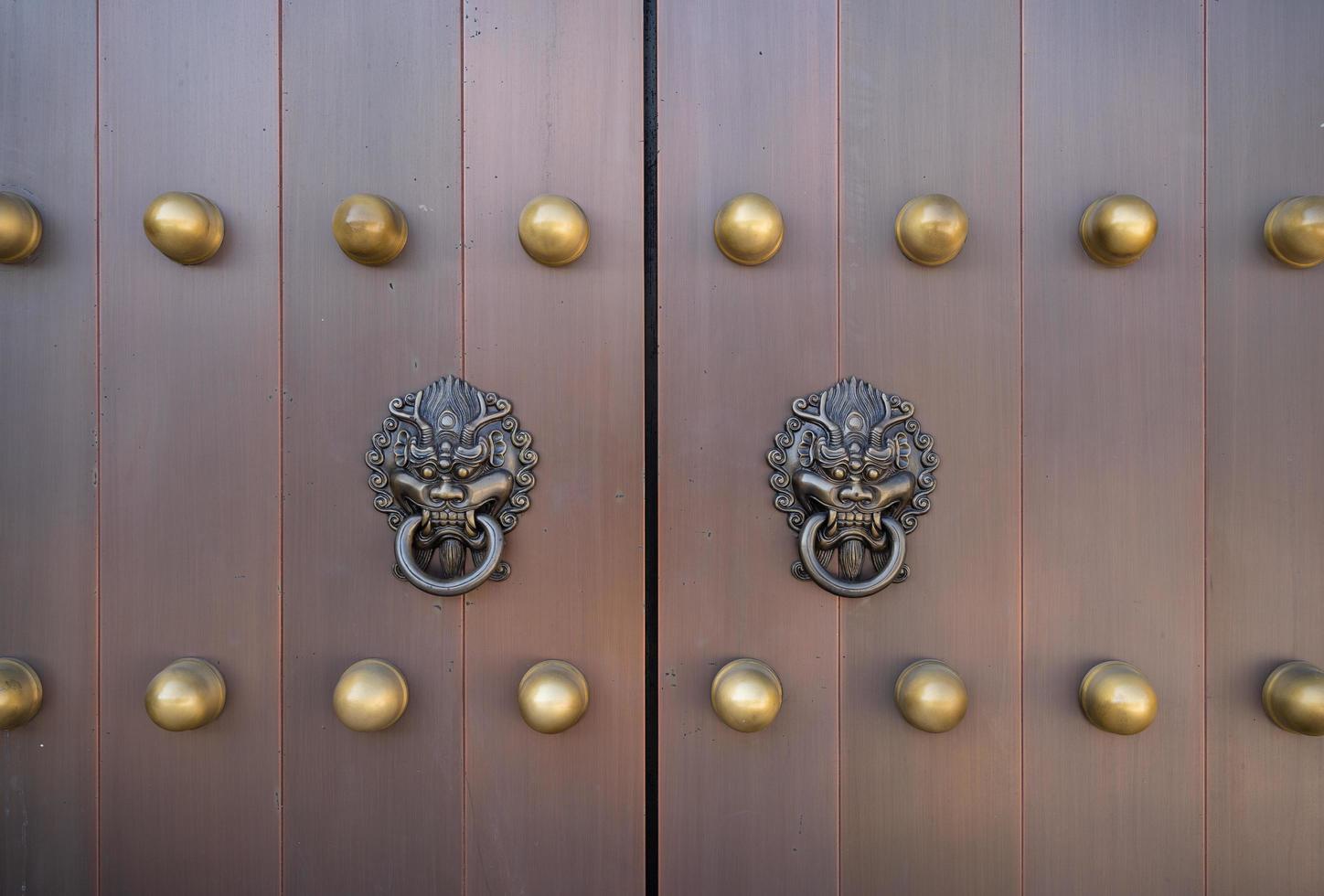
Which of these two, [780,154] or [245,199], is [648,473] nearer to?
[780,154]

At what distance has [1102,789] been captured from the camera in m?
0.53

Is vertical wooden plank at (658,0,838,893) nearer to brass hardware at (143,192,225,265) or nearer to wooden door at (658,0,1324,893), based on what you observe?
wooden door at (658,0,1324,893)

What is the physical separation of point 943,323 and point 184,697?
1.96ft

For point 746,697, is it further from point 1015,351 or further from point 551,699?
point 1015,351

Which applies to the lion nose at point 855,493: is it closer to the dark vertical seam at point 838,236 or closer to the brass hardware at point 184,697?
the dark vertical seam at point 838,236

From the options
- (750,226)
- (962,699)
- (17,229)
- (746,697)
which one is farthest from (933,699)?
(17,229)

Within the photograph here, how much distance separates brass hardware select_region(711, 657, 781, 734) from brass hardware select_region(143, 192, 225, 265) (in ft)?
1.57

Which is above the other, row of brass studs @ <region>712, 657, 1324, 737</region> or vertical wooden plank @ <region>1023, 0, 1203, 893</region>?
vertical wooden plank @ <region>1023, 0, 1203, 893</region>

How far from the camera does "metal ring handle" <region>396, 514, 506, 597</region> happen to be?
0.49 m

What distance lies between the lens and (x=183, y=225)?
0.50 metres

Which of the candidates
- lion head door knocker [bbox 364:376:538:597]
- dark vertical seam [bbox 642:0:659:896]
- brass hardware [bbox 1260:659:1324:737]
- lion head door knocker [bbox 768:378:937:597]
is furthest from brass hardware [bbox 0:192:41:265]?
brass hardware [bbox 1260:659:1324:737]

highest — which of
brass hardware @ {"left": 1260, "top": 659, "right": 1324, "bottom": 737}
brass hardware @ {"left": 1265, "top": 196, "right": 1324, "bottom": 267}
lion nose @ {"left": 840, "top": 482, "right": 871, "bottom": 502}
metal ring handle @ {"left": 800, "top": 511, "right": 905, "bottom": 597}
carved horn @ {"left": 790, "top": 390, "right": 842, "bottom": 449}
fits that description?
brass hardware @ {"left": 1265, "top": 196, "right": 1324, "bottom": 267}

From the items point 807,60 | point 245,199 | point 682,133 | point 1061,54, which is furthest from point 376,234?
point 1061,54

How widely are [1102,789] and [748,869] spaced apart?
0.26 meters
